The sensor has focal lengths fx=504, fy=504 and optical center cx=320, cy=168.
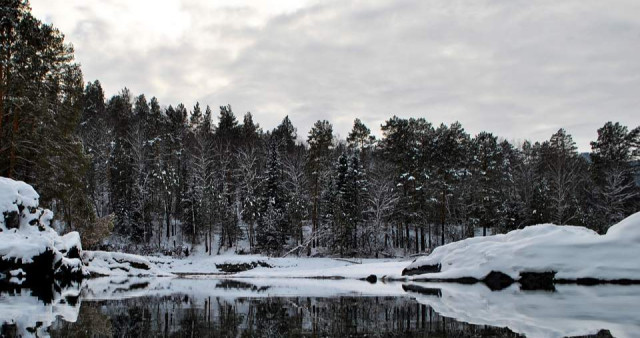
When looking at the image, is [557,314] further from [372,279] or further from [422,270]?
[372,279]

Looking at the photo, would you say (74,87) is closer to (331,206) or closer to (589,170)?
(331,206)

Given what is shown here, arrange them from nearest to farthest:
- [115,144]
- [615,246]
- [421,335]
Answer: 1. [421,335]
2. [615,246]
3. [115,144]

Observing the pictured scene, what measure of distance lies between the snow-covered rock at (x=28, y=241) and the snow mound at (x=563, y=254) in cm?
1735

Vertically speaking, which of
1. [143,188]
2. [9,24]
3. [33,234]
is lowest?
[33,234]

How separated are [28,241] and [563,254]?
22.2 meters

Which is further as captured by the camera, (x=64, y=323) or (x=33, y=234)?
(x=33, y=234)

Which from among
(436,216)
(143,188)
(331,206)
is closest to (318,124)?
(331,206)

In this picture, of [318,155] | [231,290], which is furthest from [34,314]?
[318,155]

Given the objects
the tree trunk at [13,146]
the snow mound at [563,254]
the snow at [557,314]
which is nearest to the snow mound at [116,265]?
the tree trunk at [13,146]

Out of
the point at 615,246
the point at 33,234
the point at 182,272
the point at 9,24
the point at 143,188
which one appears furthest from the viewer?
the point at 143,188

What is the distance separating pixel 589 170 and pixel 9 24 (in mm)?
61736

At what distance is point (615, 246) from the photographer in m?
19.5

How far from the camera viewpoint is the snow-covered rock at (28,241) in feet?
68.4

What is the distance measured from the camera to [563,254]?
65.6ft
